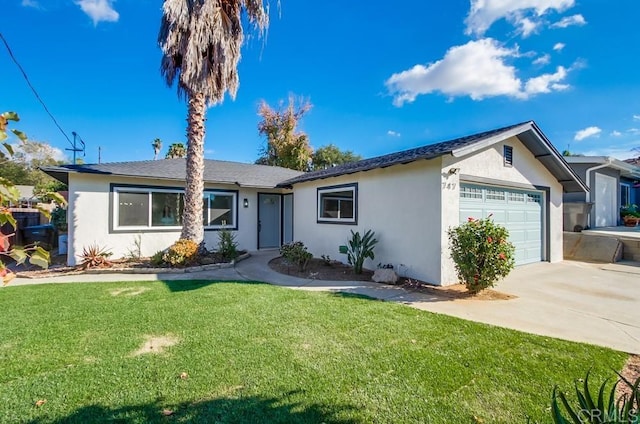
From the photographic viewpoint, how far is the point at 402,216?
831cm

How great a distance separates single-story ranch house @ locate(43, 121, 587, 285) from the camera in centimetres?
771

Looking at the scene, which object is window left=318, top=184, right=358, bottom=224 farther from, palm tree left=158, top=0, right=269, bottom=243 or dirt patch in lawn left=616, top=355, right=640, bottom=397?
dirt patch in lawn left=616, top=355, right=640, bottom=397

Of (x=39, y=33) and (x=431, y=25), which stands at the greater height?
(x=431, y=25)

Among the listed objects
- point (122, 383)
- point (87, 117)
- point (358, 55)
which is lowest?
point (122, 383)

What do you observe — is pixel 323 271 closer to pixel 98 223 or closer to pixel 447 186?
pixel 447 186

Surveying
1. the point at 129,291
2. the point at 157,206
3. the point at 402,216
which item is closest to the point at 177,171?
the point at 157,206

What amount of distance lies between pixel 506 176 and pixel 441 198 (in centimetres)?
336

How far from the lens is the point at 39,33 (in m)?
10.5

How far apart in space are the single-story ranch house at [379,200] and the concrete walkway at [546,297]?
134 centimetres

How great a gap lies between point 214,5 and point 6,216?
10.3 meters

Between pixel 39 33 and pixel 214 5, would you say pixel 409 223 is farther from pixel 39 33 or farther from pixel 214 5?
pixel 39 33

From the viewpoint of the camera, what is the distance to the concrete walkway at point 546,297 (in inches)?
187

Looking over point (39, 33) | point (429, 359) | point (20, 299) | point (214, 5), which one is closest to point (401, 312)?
point (429, 359)

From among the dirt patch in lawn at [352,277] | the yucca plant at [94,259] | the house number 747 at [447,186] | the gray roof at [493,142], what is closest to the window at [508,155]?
the gray roof at [493,142]
